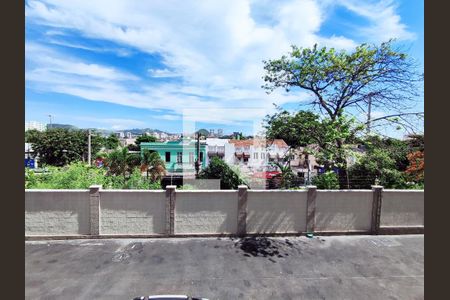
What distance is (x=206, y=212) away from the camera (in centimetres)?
939

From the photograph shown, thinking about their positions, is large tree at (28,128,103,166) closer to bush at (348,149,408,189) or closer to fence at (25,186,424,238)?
fence at (25,186,424,238)

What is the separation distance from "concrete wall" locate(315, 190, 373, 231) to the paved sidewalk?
57 cm

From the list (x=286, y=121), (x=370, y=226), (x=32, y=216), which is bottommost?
(x=370, y=226)

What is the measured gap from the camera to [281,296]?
6.09 meters

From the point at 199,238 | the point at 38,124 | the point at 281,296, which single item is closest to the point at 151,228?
the point at 199,238

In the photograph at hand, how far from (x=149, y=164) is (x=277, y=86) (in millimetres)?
10347

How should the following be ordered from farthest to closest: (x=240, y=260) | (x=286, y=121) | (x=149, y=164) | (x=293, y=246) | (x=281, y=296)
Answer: (x=149, y=164)
(x=286, y=121)
(x=293, y=246)
(x=240, y=260)
(x=281, y=296)

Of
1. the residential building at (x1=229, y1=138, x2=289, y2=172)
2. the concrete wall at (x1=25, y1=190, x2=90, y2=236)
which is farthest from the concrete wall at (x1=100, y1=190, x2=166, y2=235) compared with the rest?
the residential building at (x1=229, y1=138, x2=289, y2=172)

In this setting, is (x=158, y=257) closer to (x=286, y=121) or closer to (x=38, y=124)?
(x=286, y=121)

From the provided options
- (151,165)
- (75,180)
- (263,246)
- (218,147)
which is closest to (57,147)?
(218,147)

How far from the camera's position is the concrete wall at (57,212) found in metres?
8.88

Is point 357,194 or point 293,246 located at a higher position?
point 357,194


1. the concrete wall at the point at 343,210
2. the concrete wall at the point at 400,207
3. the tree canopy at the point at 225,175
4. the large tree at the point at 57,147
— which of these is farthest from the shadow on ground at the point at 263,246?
the large tree at the point at 57,147

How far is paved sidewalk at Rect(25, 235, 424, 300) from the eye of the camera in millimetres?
6238
